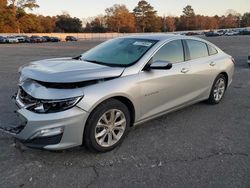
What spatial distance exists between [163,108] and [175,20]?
12348 centimetres

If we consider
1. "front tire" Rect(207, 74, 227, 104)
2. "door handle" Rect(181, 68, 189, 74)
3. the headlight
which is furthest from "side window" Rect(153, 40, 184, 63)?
the headlight

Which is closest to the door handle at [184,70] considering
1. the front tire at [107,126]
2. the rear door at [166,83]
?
the rear door at [166,83]

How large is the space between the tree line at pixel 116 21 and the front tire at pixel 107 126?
75029 mm

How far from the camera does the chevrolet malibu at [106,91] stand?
122 inches

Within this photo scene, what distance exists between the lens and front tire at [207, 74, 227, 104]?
564cm

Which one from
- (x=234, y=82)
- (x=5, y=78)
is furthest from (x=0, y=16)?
(x=234, y=82)

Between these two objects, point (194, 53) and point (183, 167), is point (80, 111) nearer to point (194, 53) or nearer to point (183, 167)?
point (183, 167)

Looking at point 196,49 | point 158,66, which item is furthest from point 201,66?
point 158,66

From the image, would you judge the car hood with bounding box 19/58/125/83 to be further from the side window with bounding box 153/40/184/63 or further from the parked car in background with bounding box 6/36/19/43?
the parked car in background with bounding box 6/36/19/43

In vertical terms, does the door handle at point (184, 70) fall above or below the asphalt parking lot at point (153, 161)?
above

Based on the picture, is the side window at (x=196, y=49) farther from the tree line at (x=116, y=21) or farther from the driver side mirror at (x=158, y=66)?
the tree line at (x=116, y=21)

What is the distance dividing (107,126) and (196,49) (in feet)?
8.65

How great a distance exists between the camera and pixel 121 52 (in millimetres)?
4348

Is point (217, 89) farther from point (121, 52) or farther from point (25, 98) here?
point (25, 98)
